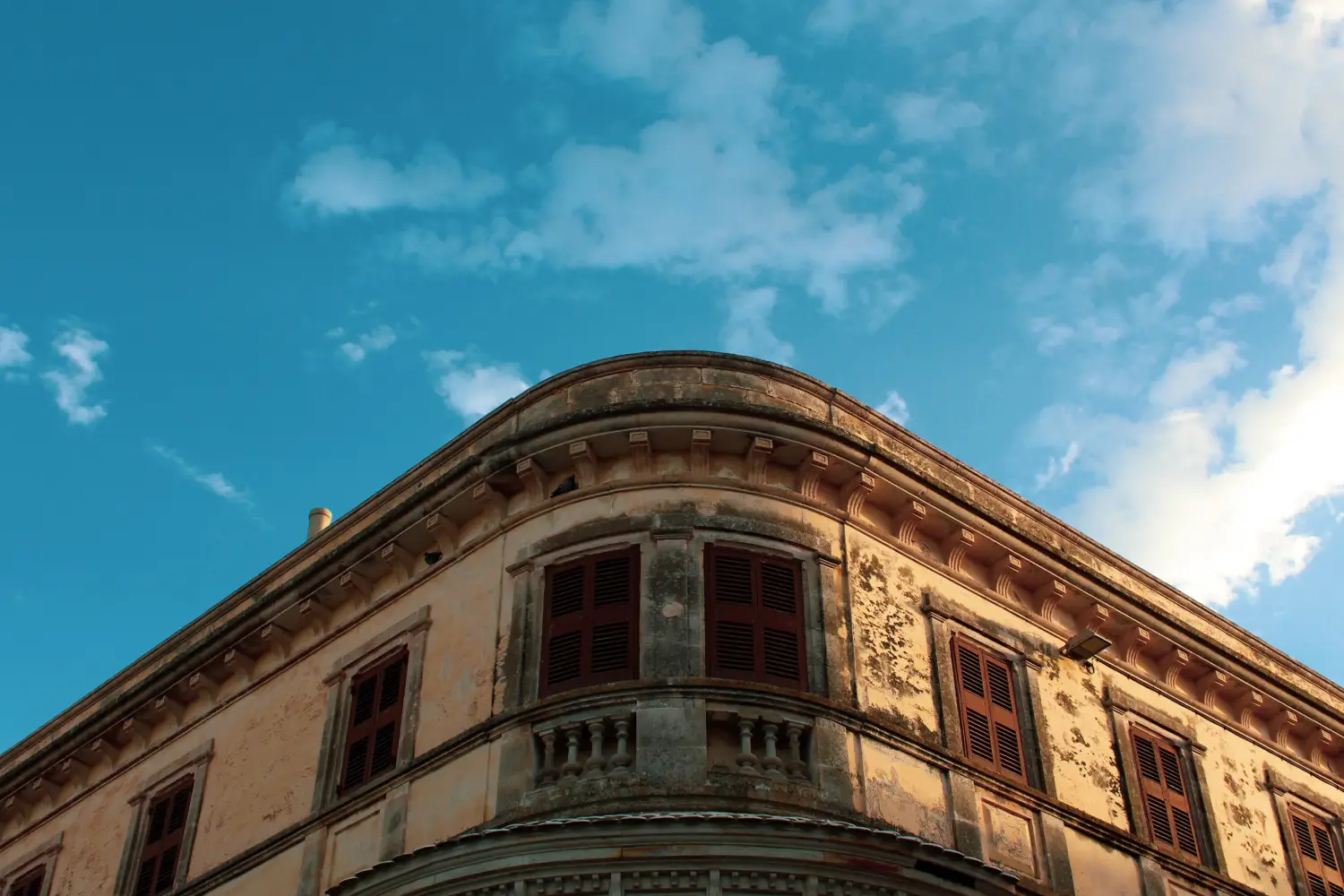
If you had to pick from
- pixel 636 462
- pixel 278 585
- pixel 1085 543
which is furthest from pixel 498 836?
pixel 1085 543

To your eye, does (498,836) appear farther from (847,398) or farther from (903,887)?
(847,398)

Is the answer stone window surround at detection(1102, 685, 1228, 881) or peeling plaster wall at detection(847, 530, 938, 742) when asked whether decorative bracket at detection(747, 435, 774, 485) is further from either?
stone window surround at detection(1102, 685, 1228, 881)

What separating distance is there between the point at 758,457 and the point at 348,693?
5372mm

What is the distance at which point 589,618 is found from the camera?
17.0 m

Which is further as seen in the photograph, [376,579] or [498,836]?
[376,579]

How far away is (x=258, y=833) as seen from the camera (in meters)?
19.0

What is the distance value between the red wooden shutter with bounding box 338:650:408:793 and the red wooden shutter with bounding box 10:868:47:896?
21.9ft

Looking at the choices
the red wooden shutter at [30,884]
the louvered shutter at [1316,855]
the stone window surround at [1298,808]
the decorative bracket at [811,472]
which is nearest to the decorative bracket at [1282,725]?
the stone window surround at [1298,808]

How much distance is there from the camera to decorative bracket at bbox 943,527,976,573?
19000 millimetres

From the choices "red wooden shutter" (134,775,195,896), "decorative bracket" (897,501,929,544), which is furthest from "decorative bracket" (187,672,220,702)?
"decorative bracket" (897,501,929,544)

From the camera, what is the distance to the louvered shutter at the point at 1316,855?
2097 cm

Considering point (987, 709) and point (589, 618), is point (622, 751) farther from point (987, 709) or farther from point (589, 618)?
point (987, 709)

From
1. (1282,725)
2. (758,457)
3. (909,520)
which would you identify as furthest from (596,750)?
(1282,725)

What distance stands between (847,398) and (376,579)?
19.0ft
